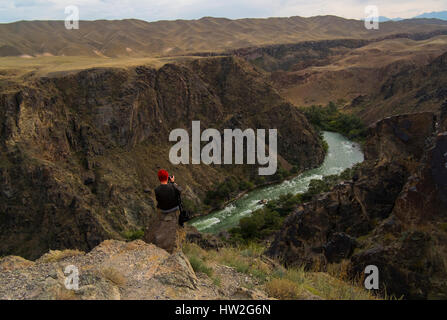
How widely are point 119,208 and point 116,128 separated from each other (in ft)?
39.3

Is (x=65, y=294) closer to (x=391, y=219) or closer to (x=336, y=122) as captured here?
(x=391, y=219)

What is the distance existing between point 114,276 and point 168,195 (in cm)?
225

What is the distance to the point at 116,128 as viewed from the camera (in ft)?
150

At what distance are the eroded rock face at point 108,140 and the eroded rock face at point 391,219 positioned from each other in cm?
2249

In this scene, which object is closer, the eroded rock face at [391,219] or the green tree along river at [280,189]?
the eroded rock face at [391,219]

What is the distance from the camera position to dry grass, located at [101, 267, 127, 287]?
250 inches

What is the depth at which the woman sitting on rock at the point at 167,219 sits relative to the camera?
8000mm

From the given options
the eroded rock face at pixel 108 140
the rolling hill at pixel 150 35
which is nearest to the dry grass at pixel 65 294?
the eroded rock face at pixel 108 140

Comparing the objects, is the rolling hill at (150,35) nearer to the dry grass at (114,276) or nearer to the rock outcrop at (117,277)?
the rock outcrop at (117,277)

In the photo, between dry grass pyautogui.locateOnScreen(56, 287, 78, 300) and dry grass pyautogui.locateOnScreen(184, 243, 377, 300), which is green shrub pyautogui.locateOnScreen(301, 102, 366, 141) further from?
dry grass pyautogui.locateOnScreen(56, 287, 78, 300)

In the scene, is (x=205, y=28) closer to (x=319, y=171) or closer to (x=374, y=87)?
(x=374, y=87)

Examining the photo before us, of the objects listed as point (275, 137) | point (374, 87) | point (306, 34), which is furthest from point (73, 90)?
point (306, 34)

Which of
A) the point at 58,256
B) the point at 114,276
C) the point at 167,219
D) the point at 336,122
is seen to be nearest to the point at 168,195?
the point at 167,219

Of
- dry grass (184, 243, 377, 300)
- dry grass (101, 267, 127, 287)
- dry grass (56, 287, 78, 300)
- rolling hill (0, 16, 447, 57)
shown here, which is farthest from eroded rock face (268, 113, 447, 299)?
rolling hill (0, 16, 447, 57)
